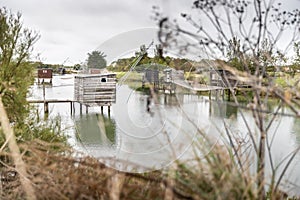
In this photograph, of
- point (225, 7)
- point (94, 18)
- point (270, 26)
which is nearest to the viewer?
point (225, 7)

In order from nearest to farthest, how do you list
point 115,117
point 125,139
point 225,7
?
1. point 225,7
2. point 125,139
3. point 115,117

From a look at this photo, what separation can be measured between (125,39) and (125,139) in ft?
2.41

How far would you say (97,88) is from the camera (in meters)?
3.48

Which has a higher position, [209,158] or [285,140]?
[209,158]

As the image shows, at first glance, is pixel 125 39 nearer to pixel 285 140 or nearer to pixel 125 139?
pixel 125 139

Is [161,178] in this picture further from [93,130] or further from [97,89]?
[97,89]

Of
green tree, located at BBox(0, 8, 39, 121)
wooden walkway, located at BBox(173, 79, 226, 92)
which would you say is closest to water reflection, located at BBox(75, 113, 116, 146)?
green tree, located at BBox(0, 8, 39, 121)

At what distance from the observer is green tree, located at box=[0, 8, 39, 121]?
2.71 m

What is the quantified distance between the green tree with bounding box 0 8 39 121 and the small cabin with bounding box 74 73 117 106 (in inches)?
19.9

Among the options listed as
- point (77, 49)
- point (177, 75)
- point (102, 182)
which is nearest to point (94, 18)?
point (77, 49)

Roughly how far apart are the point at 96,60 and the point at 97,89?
0.78 meters

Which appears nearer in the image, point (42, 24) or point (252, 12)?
point (252, 12)

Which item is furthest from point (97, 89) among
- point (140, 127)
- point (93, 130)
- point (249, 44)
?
point (249, 44)

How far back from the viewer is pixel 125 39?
2.47 m
